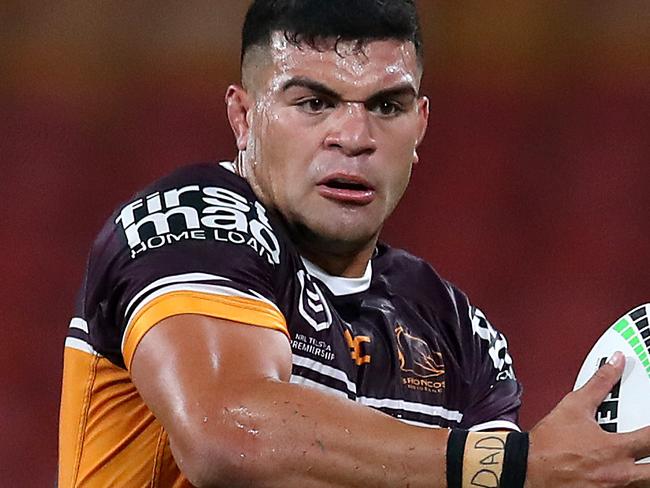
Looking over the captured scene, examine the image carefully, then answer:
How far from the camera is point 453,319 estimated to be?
2178 mm

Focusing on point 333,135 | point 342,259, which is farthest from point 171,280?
point 342,259

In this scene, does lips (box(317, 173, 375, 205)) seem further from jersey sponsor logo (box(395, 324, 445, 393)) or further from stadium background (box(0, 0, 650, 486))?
stadium background (box(0, 0, 650, 486))

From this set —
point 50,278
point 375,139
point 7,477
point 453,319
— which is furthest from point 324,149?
point 50,278

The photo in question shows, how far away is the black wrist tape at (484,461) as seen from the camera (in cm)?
157

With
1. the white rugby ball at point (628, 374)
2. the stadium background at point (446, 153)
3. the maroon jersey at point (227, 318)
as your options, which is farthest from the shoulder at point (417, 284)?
the stadium background at point (446, 153)

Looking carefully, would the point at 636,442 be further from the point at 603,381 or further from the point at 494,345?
the point at 494,345

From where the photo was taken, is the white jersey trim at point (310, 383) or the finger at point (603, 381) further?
the white jersey trim at point (310, 383)

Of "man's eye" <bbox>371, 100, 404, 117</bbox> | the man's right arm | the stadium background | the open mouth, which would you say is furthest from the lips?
the stadium background

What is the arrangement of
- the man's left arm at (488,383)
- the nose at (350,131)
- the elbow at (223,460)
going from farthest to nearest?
the man's left arm at (488,383) < the nose at (350,131) < the elbow at (223,460)

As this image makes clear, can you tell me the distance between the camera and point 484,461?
5.17ft

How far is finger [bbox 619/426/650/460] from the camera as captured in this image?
1.61 meters

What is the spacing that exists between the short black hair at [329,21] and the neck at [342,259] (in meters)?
0.28

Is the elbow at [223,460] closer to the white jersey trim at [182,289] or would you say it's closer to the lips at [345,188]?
the white jersey trim at [182,289]

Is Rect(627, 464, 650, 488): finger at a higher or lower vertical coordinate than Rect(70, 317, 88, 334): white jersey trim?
lower
